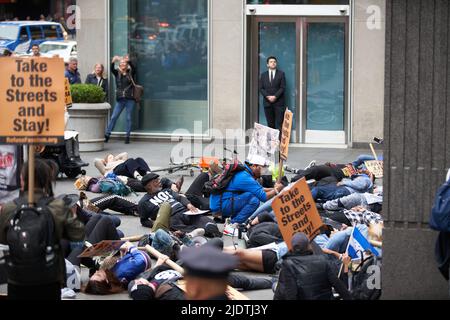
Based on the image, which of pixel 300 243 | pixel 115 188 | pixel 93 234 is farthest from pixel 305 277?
pixel 115 188

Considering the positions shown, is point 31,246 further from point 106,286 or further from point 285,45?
point 285,45

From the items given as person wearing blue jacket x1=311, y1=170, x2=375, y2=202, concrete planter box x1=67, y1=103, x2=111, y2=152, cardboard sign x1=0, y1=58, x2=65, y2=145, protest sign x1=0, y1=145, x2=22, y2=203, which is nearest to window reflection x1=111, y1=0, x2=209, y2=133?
concrete planter box x1=67, y1=103, x2=111, y2=152

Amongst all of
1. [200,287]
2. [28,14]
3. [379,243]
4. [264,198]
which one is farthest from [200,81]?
[28,14]

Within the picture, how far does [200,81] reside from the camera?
23.6 m

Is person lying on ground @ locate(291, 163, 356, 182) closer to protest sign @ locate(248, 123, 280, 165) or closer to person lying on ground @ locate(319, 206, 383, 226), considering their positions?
protest sign @ locate(248, 123, 280, 165)

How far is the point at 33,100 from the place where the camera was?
8617mm

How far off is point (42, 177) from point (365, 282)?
3240mm

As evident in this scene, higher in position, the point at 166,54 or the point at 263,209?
the point at 166,54

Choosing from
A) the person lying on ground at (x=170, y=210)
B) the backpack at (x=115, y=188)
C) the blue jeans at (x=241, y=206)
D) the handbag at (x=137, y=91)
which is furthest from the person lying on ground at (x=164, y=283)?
the handbag at (x=137, y=91)

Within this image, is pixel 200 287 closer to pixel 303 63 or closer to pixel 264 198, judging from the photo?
pixel 264 198

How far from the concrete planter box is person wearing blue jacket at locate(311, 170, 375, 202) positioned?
7749 millimetres

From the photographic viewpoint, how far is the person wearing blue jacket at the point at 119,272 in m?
10.7

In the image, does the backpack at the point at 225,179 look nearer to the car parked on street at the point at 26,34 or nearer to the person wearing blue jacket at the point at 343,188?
the person wearing blue jacket at the point at 343,188

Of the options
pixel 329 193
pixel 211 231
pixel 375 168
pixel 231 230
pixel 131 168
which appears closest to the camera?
pixel 211 231
